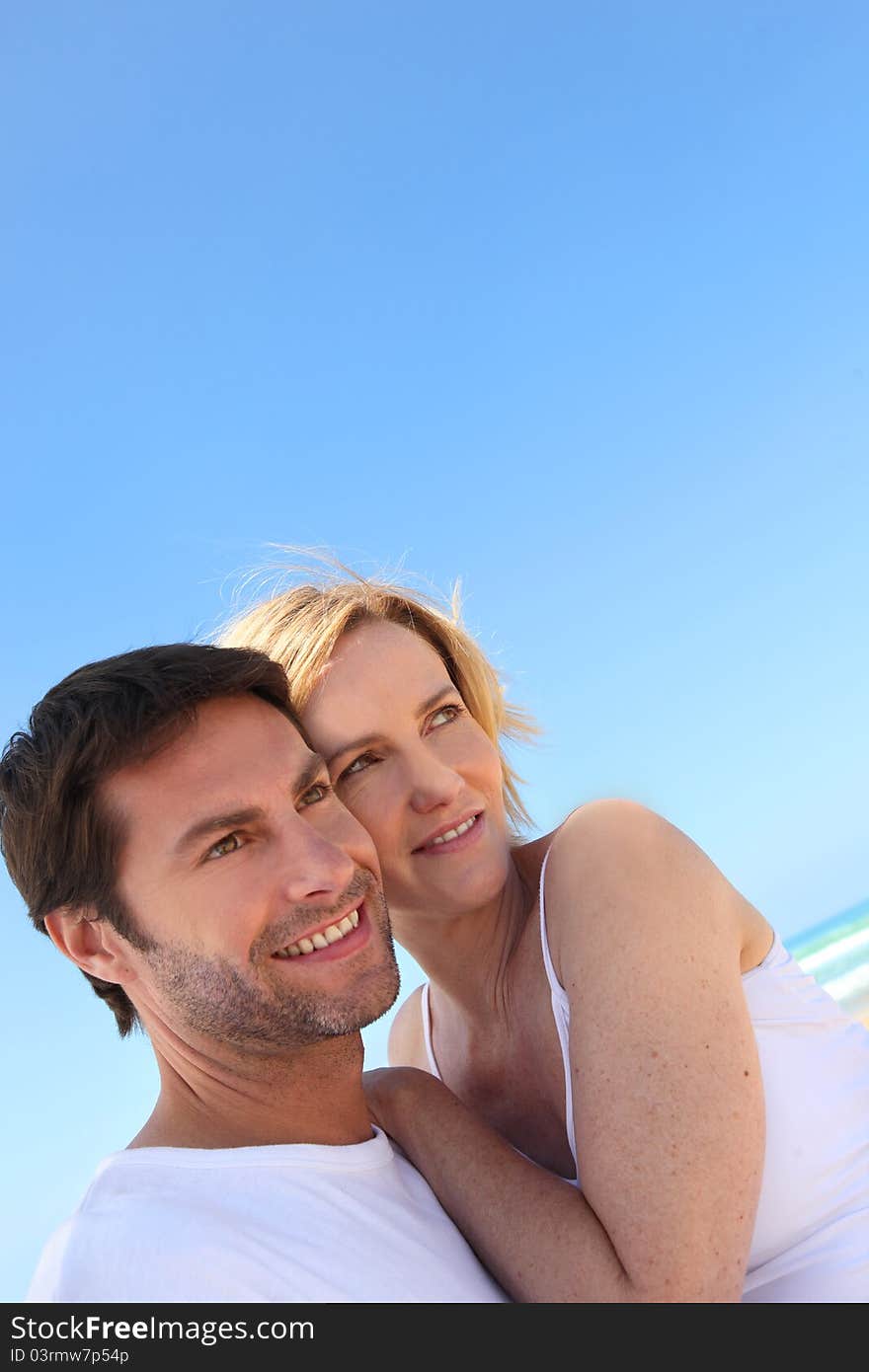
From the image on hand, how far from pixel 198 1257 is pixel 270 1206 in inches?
9.4

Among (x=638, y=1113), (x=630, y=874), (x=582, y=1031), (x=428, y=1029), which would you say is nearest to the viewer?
(x=638, y=1113)

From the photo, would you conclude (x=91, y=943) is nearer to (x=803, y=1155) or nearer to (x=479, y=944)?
(x=479, y=944)

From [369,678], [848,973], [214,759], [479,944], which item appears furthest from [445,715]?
[848,973]

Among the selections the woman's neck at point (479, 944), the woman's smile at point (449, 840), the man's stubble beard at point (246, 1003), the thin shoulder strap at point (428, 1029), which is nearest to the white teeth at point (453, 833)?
the woman's smile at point (449, 840)

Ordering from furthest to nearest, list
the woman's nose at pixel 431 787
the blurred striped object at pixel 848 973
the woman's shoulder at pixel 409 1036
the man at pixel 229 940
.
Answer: the blurred striped object at pixel 848 973
the woman's shoulder at pixel 409 1036
the woman's nose at pixel 431 787
the man at pixel 229 940

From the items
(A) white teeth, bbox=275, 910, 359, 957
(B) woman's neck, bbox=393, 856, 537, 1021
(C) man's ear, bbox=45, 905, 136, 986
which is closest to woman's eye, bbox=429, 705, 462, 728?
(B) woman's neck, bbox=393, 856, 537, 1021

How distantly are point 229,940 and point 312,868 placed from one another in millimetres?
253

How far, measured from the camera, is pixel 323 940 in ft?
8.98

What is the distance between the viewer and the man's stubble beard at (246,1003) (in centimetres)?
262

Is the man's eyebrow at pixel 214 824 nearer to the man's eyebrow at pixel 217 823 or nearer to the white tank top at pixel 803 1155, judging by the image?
the man's eyebrow at pixel 217 823

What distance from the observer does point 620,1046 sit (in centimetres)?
236

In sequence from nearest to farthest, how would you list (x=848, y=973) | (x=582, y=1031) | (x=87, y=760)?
1. (x=582, y=1031)
2. (x=87, y=760)
3. (x=848, y=973)

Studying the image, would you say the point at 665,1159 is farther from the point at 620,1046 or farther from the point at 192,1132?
the point at 192,1132

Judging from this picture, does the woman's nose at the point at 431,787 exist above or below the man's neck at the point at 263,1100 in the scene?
above
